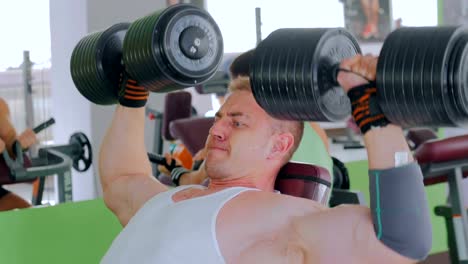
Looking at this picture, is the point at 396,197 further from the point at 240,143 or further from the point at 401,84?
the point at 240,143

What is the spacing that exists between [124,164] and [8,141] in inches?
34.8

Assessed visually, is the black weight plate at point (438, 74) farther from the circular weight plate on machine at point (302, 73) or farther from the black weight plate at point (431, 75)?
the circular weight plate on machine at point (302, 73)

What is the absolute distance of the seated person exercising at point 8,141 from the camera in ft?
8.52

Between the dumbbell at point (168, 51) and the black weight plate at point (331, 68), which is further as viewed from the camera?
the dumbbell at point (168, 51)

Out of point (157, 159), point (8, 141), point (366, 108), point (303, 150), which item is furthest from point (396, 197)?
point (8, 141)

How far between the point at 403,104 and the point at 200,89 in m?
2.47

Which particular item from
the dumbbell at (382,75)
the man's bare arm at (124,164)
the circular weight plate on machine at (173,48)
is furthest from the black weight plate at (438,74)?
the man's bare arm at (124,164)

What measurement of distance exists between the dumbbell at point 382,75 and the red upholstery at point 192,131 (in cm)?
180

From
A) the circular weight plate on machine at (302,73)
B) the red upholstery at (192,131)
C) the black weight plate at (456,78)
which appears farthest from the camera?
the red upholstery at (192,131)

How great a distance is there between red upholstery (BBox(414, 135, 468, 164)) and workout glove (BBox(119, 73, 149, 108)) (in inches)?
48.8

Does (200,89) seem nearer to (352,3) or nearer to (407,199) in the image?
(352,3)

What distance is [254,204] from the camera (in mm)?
1468

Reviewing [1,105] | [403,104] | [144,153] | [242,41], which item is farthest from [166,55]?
[242,41]

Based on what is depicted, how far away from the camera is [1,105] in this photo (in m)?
2.58
